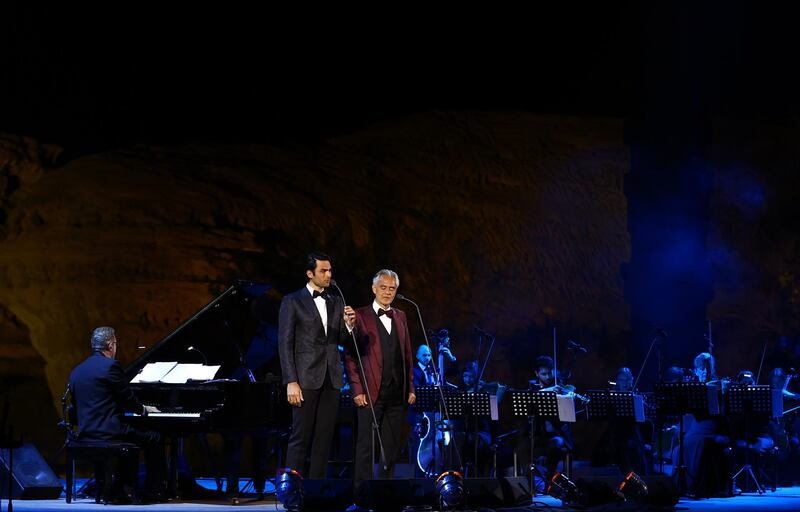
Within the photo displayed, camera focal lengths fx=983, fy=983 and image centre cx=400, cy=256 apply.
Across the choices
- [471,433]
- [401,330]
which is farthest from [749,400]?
[401,330]

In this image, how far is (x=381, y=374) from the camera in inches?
265

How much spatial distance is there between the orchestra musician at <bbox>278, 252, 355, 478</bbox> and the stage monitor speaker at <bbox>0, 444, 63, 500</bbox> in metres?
2.74

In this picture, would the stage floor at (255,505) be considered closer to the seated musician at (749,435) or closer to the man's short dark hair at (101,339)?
the seated musician at (749,435)

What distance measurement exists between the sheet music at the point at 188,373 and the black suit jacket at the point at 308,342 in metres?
1.44

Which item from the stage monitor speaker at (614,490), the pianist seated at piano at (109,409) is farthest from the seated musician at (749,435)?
the pianist seated at piano at (109,409)

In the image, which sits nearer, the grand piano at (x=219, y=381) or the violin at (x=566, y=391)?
the grand piano at (x=219, y=381)

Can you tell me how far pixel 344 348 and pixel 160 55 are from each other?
733 centimetres

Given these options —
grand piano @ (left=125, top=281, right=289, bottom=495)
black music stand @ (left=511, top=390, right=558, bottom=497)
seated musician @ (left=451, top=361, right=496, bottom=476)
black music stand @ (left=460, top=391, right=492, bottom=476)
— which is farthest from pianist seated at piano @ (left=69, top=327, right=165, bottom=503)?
seated musician @ (left=451, top=361, right=496, bottom=476)

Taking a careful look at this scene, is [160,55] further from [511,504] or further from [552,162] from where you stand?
[511,504]

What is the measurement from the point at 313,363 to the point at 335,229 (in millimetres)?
6102

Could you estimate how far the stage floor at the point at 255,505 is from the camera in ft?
22.8

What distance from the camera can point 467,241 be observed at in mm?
13203

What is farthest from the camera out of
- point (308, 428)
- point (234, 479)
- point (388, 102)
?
point (388, 102)

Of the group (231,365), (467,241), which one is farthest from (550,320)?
(231,365)
